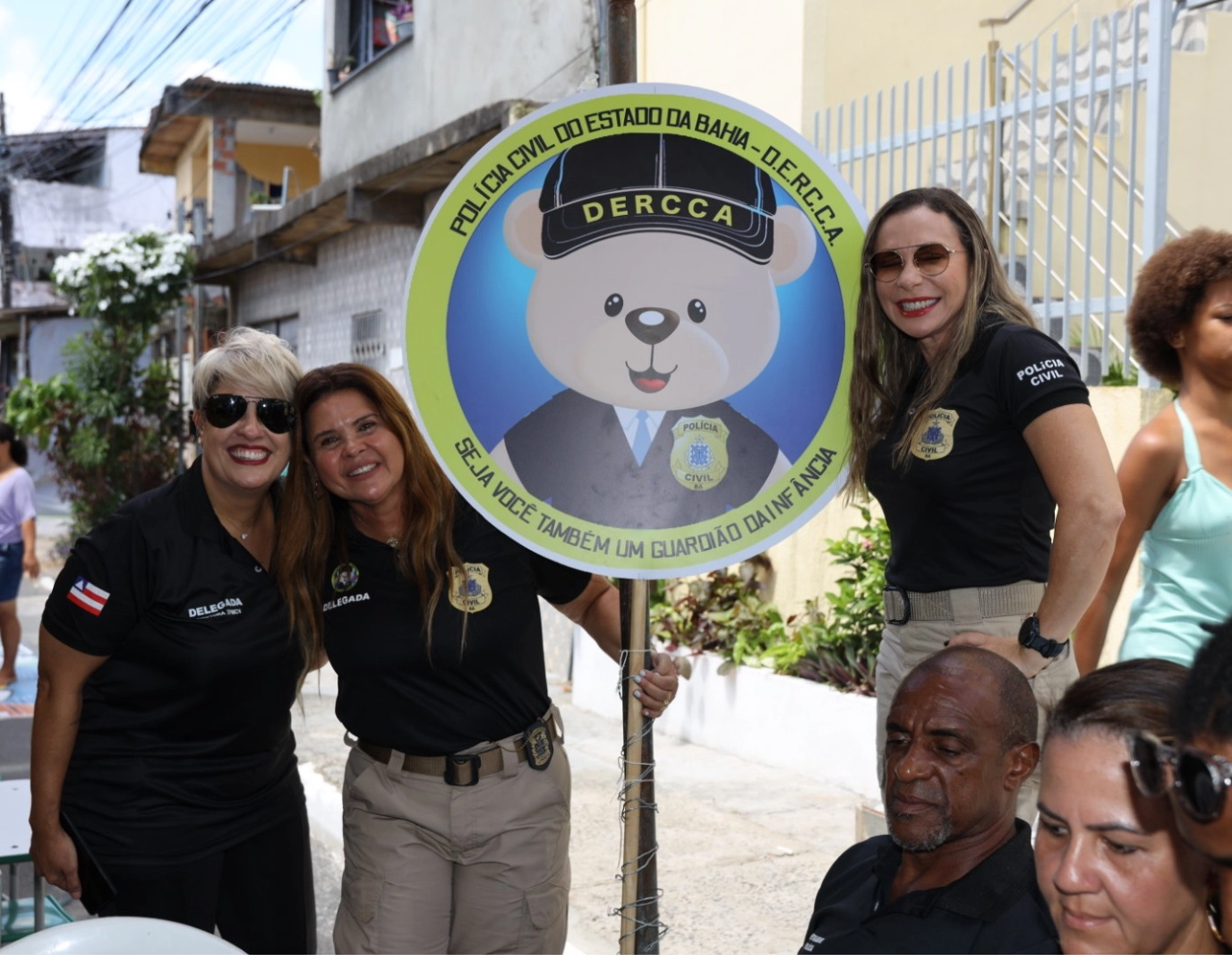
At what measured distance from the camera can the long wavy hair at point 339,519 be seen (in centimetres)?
286

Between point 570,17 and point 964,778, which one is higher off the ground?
point 570,17

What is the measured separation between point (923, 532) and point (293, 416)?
1.37m

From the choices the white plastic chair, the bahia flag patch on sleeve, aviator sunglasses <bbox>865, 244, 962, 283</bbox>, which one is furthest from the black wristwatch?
the bahia flag patch on sleeve

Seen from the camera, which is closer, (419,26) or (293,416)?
(293,416)

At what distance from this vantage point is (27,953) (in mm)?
1845

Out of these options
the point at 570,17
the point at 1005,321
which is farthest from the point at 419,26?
the point at 1005,321

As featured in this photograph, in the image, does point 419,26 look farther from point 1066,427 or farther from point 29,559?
point 1066,427

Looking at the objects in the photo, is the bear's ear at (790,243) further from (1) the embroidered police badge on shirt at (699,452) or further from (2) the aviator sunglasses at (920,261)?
(1) the embroidered police badge on shirt at (699,452)

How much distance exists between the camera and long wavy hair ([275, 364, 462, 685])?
9.37 feet

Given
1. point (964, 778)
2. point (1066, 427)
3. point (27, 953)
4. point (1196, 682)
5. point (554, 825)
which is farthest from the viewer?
point (554, 825)

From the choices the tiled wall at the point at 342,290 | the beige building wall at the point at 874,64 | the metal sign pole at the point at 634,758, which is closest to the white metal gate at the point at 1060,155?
the beige building wall at the point at 874,64

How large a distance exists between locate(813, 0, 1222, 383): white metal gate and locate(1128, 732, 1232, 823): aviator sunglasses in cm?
428

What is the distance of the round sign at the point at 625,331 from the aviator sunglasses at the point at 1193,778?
3.66ft

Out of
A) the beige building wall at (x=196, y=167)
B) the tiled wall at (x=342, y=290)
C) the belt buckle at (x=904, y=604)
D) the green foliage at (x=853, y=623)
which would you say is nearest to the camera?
the belt buckle at (x=904, y=604)
